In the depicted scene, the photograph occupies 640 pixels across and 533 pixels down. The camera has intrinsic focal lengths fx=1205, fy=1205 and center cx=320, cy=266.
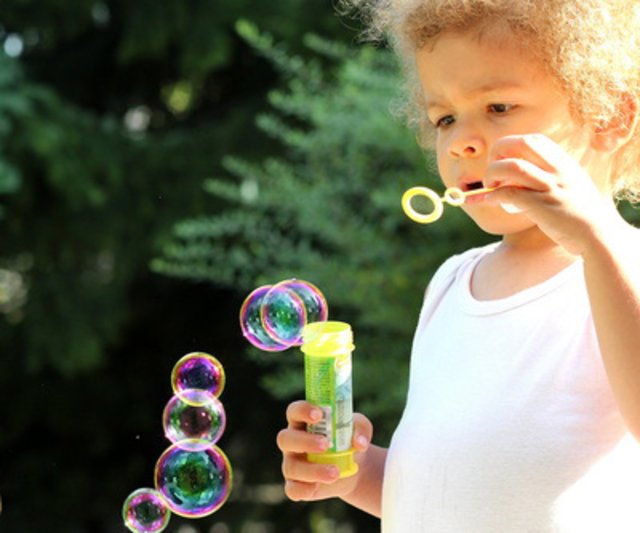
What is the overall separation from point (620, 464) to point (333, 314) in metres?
2.96

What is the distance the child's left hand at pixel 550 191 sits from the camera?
1299 millimetres

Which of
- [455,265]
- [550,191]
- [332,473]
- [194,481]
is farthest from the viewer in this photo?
[194,481]

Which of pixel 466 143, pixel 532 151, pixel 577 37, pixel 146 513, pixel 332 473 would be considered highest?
pixel 577 37

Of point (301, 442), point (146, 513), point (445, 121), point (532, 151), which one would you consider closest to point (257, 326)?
point (146, 513)

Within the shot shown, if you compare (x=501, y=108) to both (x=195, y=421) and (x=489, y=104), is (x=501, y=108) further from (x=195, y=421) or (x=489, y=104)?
(x=195, y=421)

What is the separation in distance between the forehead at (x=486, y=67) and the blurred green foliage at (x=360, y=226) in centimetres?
213

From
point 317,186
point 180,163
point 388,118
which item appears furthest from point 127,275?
point 388,118

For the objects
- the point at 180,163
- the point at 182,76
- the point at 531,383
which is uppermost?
the point at 182,76

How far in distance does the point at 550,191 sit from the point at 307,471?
0.51 metres

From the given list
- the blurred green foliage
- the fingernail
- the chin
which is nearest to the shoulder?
the chin

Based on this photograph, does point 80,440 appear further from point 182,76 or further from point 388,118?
point 388,118

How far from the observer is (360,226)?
4055 mm

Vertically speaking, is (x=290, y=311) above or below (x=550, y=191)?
above

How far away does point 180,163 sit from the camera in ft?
16.2
